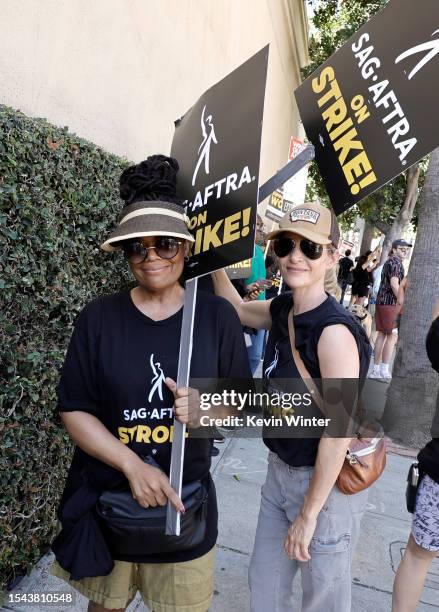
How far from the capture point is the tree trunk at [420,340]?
5211 millimetres

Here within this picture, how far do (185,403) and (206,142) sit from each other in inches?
38.6

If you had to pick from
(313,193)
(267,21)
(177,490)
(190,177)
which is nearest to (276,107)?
(267,21)

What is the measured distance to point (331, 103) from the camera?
215 centimetres

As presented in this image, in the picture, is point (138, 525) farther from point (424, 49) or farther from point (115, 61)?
point (115, 61)

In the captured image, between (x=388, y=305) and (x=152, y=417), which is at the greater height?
(x=388, y=305)

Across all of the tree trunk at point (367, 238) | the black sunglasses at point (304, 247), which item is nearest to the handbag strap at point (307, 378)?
the black sunglasses at point (304, 247)

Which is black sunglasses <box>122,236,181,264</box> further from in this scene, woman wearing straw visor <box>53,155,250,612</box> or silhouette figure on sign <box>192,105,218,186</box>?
silhouette figure on sign <box>192,105,218,186</box>

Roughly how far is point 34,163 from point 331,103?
133cm

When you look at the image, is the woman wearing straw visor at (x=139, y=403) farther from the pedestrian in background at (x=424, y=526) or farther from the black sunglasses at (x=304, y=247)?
the pedestrian in background at (x=424, y=526)

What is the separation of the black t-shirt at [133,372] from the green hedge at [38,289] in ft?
2.07

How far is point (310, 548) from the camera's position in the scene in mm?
1936

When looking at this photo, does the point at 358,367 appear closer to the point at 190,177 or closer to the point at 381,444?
the point at 381,444

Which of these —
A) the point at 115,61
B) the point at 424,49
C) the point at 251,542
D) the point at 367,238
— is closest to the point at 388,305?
the point at 251,542

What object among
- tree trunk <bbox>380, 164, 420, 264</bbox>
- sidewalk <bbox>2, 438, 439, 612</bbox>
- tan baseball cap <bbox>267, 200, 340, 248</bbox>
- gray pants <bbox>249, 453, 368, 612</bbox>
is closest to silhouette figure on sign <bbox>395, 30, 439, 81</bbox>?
tan baseball cap <bbox>267, 200, 340, 248</bbox>
